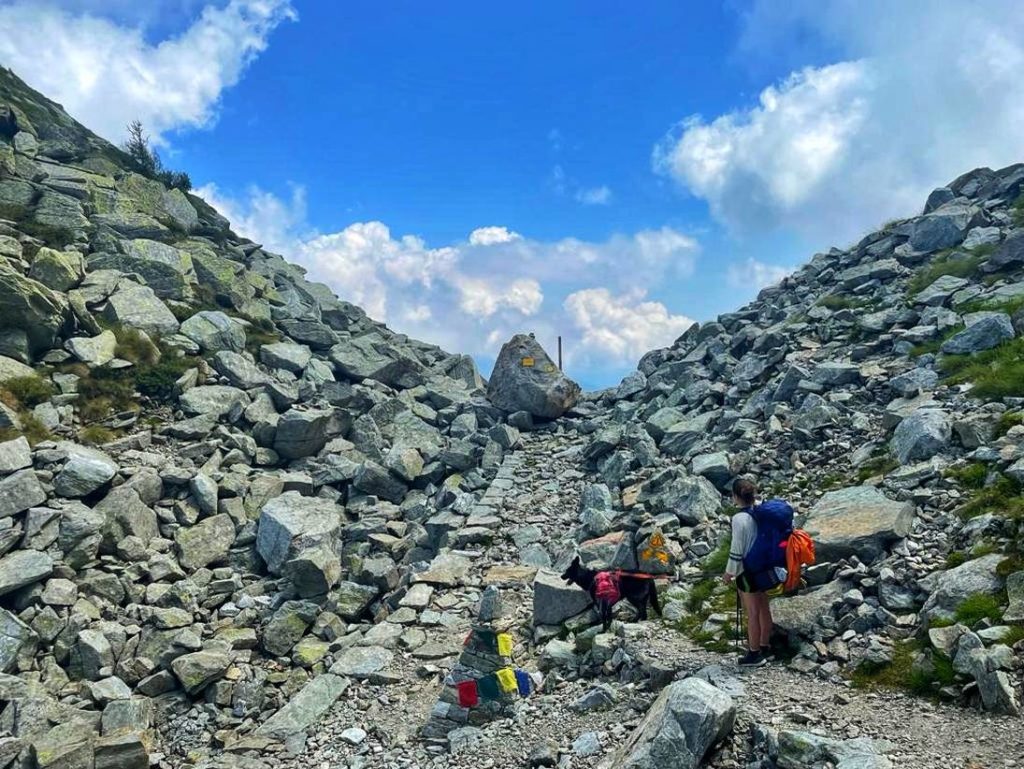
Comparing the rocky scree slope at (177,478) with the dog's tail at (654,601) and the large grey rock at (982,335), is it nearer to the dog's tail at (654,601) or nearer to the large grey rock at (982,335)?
the dog's tail at (654,601)

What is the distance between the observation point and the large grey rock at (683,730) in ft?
21.5

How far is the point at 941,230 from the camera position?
90.0ft

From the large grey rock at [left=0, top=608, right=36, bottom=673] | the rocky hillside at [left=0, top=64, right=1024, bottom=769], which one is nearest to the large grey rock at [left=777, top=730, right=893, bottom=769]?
the rocky hillside at [left=0, top=64, right=1024, bottom=769]

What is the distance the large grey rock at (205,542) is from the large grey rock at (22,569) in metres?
2.98

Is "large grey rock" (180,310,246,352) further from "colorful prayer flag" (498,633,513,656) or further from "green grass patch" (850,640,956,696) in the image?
"green grass patch" (850,640,956,696)

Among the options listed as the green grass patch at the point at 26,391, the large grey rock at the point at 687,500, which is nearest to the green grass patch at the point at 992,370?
A: the large grey rock at the point at 687,500

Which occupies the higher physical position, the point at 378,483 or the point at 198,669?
the point at 378,483

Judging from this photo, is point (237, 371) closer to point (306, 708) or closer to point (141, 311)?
point (141, 311)

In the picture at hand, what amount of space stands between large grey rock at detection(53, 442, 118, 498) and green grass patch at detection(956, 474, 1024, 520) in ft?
63.3

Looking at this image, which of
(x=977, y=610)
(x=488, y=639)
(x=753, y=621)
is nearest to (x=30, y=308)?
(x=488, y=639)

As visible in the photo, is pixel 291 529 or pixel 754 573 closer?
pixel 754 573

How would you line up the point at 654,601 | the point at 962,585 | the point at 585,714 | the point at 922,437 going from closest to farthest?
1. the point at 962,585
2. the point at 585,714
3. the point at 654,601
4. the point at 922,437

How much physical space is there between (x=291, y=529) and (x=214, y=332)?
1404 centimetres

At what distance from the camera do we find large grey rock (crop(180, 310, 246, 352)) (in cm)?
2753
